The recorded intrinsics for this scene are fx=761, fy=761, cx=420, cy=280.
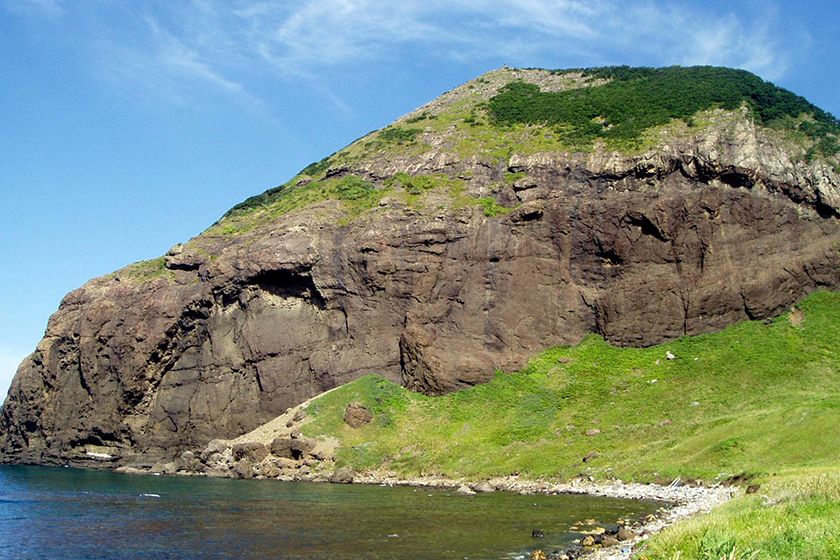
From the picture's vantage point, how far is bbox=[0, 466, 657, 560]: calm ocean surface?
3322 cm

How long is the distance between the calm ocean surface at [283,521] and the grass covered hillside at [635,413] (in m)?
8.53

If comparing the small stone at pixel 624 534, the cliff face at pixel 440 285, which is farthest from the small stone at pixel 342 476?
the small stone at pixel 624 534

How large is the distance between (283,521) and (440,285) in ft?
159

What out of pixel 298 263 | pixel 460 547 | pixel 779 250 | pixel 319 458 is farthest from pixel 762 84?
pixel 460 547

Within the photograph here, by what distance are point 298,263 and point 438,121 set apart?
134 feet

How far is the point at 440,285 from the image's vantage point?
8794 centimetres

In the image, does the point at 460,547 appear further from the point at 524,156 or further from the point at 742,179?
the point at 524,156

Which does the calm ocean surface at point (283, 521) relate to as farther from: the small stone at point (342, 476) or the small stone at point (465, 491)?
the small stone at point (342, 476)

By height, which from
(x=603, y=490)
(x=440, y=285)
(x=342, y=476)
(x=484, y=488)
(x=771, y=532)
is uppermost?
(x=440, y=285)

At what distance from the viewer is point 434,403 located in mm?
78625

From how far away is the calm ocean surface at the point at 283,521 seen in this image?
3322cm

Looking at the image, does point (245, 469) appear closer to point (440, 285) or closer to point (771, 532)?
point (440, 285)

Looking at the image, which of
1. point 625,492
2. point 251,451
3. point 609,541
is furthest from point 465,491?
point 251,451

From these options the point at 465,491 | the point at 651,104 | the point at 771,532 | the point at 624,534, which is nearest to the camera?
the point at 771,532
